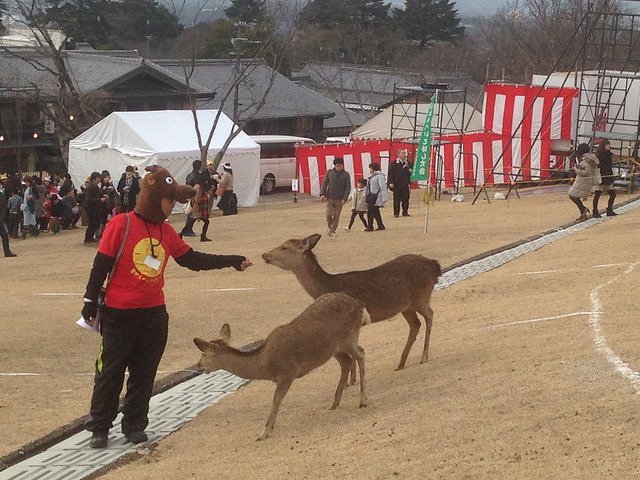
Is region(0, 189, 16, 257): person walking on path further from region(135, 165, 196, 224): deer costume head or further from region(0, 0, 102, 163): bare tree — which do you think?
region(0, 0, 102, 163): bare tree

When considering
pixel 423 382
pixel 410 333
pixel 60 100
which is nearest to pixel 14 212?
pixel 60 100

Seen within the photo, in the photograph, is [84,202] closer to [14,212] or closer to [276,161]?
[14,212]

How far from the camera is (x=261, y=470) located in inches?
257

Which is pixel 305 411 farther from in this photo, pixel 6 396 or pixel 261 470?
pixel 6 396

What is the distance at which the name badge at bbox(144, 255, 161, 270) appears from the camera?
25.1ft

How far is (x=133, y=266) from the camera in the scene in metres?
7.63

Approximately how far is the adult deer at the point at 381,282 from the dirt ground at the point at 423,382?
0.42 meters

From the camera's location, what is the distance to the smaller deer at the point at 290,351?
7582 millimetres

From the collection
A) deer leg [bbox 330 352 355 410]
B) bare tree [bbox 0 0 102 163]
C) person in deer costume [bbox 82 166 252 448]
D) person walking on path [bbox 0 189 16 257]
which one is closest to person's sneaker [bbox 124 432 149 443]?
person in deer costume [bbox 82 166 252 448]

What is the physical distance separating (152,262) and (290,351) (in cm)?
113

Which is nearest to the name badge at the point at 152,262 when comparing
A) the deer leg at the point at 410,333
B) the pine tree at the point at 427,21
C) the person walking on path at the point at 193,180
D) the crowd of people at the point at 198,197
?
the deer leg at the point at 410,333

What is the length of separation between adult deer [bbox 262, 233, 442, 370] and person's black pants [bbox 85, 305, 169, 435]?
1.84 metres

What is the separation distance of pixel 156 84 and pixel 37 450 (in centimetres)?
3990

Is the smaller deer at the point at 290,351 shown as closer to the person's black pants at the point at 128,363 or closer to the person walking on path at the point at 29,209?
the person's black pants at the point at 128,363
